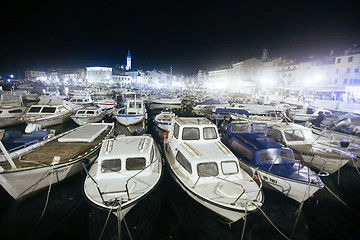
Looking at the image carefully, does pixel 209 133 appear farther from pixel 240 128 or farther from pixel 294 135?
pixel 294 135

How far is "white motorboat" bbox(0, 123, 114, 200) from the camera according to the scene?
23.8ft

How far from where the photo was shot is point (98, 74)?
139375 millimetres

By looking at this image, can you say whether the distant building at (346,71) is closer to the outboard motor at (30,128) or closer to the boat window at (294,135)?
the boat window at (294,135)

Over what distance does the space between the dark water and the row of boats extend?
29.7 inches

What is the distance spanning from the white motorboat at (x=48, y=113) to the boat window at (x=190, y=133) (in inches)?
710

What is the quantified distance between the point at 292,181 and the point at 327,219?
2327 mm

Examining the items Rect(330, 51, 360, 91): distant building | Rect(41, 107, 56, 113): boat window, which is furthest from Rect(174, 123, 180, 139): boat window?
Rect(330, 51, 360, 91): distant building

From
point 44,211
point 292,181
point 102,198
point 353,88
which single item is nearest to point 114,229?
point 102,198

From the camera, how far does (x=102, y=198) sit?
5945 millimetres

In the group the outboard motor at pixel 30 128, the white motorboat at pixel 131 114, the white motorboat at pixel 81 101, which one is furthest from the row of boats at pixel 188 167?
the white motorboat at pixel 81 101

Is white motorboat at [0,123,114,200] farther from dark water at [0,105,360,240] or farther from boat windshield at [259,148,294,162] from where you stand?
boat windshield at [259,148,294,162]

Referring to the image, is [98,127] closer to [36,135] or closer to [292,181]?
[36,135]

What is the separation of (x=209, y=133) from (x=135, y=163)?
448 centimetres

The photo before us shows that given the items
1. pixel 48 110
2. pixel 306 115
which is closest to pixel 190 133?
pixel 48 110
